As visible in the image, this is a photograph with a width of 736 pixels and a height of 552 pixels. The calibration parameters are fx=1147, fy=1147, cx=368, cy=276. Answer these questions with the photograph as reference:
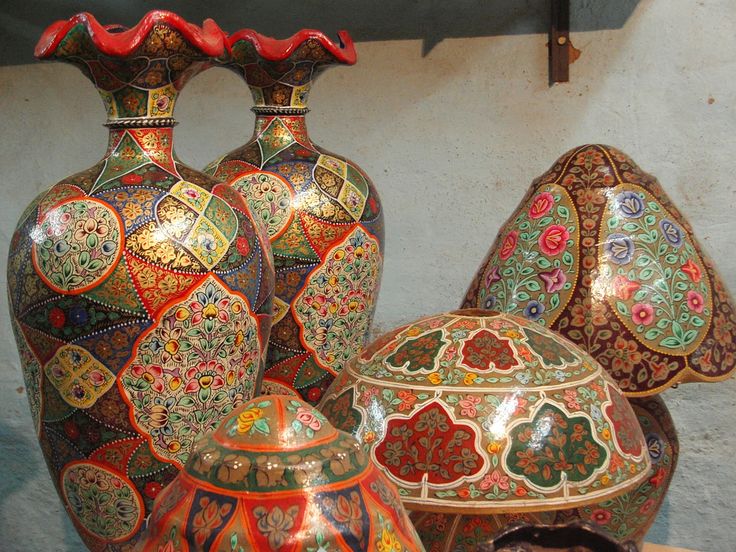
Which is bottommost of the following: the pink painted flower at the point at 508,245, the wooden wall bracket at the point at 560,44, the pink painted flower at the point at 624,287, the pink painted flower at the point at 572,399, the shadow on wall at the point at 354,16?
the pink painted flower at the point at 572,399

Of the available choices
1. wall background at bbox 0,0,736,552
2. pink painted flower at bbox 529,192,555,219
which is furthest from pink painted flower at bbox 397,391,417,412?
wall background at bbox 0,0,736,552

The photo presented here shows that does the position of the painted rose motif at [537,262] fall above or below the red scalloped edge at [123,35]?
below

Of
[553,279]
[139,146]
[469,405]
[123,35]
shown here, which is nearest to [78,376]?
[139,146]

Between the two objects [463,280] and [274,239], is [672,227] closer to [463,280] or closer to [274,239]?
[274,239]

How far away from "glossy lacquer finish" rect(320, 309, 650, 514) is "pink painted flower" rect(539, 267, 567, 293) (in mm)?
331

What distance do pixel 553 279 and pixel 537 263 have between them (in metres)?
0.03

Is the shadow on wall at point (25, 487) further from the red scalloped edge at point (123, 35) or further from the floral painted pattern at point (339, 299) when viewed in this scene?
the red scalloped edge at point (123, 35)

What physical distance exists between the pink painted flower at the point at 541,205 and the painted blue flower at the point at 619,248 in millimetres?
109

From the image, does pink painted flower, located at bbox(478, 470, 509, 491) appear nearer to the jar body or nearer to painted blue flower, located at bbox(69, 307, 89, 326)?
painted blue flower, located at bbox(69, 307, 89, 326)

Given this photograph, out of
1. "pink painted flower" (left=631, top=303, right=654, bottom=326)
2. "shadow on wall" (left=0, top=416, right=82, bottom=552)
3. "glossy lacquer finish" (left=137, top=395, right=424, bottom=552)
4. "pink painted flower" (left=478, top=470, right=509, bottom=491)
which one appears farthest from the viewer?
"shadow on wall" (left=0, top=416, right=82, bottom=552)

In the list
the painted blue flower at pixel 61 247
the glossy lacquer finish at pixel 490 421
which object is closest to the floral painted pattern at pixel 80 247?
the painted blue flower at pixel 61 247

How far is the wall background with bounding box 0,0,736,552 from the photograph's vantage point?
2455 millimetres

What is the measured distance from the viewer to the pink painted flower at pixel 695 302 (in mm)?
1616

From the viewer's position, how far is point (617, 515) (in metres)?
1.65
